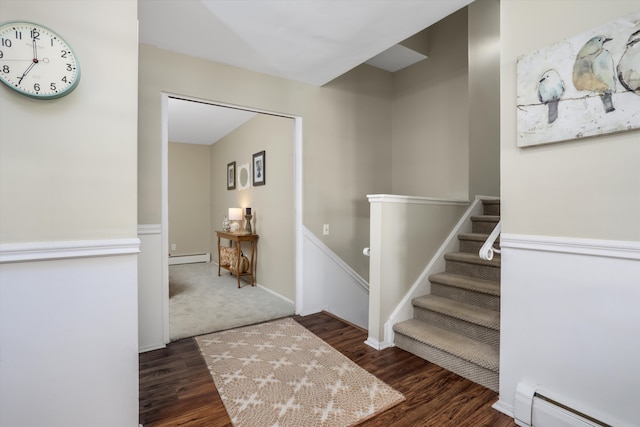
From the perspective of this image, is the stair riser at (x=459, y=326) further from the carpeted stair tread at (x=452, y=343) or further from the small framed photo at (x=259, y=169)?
the small framed photo at (x=259, y=169)

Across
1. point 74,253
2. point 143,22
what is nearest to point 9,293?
point 74,253

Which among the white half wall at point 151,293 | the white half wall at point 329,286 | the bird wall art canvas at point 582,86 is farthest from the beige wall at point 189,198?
the bird wall art canvas at point 582,86

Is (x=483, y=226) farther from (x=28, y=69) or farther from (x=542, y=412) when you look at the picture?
(x=28, y=69)

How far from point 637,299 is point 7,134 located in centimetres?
257

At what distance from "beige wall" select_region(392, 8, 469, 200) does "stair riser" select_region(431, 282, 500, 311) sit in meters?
1.18

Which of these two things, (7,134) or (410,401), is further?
(410,401)

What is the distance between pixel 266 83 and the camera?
291 centimetres

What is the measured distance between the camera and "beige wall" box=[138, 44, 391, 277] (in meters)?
2.41

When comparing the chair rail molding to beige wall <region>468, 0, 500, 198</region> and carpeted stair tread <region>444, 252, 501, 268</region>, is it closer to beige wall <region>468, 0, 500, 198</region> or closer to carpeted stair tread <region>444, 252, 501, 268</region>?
carpeted stair tread <region>444, 252, 501, 268</region>

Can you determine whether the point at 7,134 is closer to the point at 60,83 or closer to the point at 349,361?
the point at 60,83

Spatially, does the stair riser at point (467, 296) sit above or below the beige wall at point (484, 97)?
below

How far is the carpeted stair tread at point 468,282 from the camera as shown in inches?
89.5

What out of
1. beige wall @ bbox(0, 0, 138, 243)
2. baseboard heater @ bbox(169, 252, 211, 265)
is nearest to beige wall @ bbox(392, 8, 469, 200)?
beige wall @ bbox(0, 0, 138, 243)

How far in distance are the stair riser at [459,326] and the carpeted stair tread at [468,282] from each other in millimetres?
276
